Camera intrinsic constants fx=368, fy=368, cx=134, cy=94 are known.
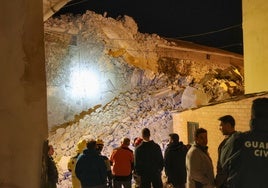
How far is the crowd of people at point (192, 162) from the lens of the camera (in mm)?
3188

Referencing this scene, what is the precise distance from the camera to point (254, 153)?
318cm

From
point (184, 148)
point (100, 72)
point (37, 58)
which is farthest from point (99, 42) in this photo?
point (37, 58)

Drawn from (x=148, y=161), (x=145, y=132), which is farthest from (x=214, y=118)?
(x=145, y=132)

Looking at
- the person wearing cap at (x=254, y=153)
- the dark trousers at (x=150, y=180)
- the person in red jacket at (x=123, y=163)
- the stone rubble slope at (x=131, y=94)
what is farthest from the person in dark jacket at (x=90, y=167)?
the stone rubble slope at (x=131, y=94)

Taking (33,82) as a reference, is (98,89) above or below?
above

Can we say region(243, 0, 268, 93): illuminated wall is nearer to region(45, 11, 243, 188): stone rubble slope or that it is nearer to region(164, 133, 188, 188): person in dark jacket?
region(45, 11, 243, 188): stone rubble slope

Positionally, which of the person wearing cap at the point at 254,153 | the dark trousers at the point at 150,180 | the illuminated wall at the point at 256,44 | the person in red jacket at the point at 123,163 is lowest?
the dark trousers at the point at 150,180

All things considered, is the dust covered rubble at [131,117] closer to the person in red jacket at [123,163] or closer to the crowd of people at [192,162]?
the person in red jacket at [123,163]

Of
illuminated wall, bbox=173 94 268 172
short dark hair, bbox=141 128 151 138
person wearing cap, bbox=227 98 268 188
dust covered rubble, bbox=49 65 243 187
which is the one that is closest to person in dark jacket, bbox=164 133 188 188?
short dark hair, bbox=141 128 151 138

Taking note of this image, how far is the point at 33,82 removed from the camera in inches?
144

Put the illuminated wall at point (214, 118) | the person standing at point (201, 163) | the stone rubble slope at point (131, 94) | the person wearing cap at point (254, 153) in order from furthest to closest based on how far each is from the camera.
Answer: the stone rubble slope at point (131, 94)
the illuminated wall at point (214, 118)
the person standing at point (201, 163)
the person wearing cap at point (254, 153)

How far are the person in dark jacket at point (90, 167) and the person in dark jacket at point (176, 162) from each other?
165 centimetres

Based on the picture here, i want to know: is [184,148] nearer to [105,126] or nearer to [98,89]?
[105,126]

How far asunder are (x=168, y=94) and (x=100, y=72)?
3.42 m
